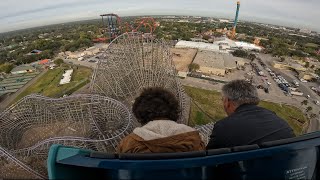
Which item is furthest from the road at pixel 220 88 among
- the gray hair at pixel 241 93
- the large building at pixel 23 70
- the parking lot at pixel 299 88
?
the large building at pixel 23 70

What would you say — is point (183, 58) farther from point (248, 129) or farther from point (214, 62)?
point (248, 129)

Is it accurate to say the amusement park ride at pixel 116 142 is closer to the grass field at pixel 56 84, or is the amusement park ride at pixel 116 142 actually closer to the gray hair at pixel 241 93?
the gray hair at pixel 241 93

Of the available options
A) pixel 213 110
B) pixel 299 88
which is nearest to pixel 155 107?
pixel 213 110

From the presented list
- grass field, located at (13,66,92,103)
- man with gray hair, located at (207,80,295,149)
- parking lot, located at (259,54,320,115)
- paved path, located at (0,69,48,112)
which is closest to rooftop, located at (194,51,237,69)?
parking lot, located at (259,54,320,115)

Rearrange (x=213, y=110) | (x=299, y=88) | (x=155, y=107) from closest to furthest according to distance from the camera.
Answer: (x=155, y=107), (x=213, y=110), (x=299, y=88)

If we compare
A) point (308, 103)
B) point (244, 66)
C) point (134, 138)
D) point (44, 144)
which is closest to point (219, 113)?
point (308, 103)

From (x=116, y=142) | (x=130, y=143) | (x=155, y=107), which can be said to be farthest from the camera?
(x=116, y=142)
